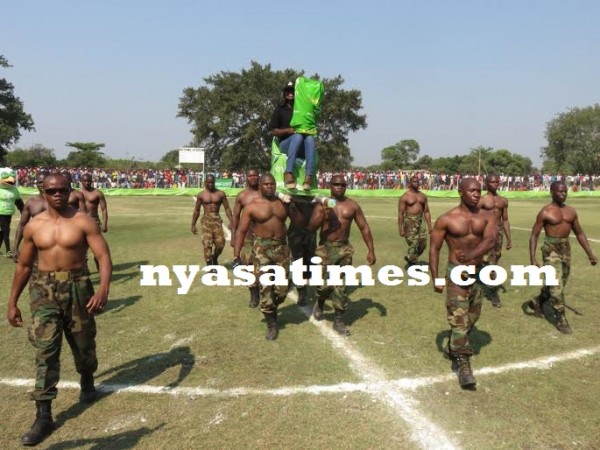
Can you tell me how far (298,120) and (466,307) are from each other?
3973mm

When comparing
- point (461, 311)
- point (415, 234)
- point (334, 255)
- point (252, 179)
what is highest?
point (252, 179)

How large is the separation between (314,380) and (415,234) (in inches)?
265

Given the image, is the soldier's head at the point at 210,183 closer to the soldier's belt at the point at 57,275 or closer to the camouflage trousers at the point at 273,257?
the camouflage trousers at the point at 273,257

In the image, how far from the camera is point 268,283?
6.99 m

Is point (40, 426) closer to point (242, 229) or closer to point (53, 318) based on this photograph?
point (53, 318)

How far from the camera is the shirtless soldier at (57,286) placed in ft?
15.1

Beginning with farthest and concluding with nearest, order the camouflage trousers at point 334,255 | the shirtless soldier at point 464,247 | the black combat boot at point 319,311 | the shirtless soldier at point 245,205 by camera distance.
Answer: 1. the shirtless soldier at point 245,205
2. the black combat boot at point 319,311
3. the camouflage trousers at point 334,255
4. the shirtless soldier at point 464,247

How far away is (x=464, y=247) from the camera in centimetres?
594

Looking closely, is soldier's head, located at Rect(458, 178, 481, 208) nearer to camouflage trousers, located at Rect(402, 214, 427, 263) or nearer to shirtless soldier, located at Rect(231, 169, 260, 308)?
shirtless soldier, located at Rect(231, 169, 260, 308)

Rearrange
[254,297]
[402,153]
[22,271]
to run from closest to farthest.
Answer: [22,271]
[254,297]
[402,153]

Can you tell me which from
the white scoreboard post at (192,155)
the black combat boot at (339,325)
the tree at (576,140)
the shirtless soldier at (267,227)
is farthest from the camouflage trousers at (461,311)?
the tree at (576,140)

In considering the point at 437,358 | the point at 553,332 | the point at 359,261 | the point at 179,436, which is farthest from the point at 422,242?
the point at 179,436

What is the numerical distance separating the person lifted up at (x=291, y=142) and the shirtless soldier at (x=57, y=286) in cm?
375

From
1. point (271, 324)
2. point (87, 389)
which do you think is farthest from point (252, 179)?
point (87, 389)
